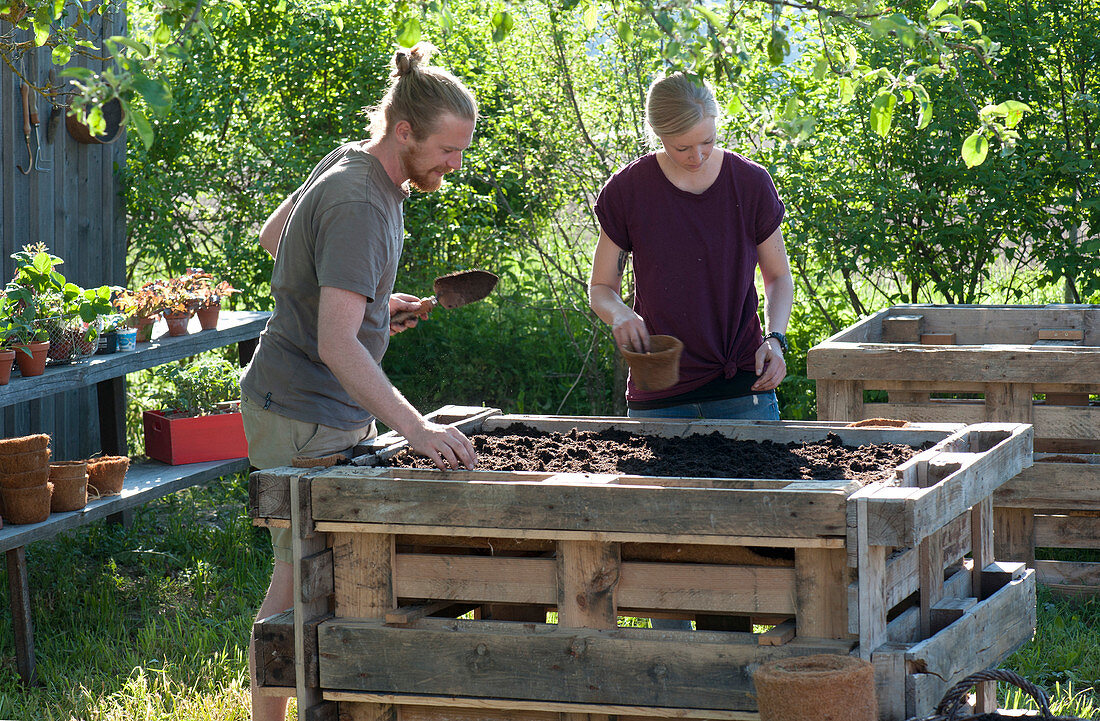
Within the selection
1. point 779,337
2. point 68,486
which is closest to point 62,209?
point 68,486

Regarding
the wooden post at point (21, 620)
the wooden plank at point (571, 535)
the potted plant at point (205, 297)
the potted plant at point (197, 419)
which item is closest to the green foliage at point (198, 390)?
the potted plant at point (197, 419)

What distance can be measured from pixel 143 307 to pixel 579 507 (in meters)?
3.20

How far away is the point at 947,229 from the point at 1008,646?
3575mm

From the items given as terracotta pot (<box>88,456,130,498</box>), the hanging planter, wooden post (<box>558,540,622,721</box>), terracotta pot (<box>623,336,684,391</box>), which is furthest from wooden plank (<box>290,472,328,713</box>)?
the hanging planter

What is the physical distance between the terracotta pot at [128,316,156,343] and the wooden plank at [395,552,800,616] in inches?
114

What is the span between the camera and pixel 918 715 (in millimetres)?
2162

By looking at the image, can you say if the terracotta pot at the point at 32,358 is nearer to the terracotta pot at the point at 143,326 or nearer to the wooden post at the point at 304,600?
the terracotta pot at the point at 143,326

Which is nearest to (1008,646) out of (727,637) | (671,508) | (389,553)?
(727,637)

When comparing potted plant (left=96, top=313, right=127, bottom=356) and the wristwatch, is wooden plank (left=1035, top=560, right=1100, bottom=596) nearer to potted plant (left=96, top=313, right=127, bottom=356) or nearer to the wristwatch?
the wristwatch

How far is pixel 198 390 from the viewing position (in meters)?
5.24

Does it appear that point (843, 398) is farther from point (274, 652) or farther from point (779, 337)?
point (274, 652)

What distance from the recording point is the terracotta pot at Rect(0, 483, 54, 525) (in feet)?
13.1

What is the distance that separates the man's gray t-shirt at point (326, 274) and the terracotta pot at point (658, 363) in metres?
0.72

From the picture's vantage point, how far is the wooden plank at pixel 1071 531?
4203 mm
